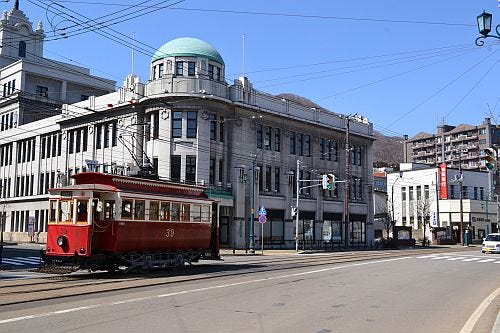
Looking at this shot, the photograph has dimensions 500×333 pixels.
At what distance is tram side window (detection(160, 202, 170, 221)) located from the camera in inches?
842

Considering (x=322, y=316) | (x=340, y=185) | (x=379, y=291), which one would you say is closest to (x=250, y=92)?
(x=340, y=185)

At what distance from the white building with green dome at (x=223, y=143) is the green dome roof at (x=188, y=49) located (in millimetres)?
90

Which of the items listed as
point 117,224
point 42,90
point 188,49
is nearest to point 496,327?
point 117,224

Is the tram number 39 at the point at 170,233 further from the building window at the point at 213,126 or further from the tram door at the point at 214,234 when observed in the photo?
the building window at the point at 213,126

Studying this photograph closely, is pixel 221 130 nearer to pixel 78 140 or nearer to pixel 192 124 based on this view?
pixel 192 124

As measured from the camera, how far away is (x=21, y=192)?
6350 cm

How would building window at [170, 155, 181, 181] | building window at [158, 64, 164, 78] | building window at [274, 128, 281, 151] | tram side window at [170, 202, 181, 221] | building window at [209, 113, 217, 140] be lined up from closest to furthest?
tram side window at [170, 202, 181, 221]
building window at [170, 155, 181, 181]
building window at [209, 113, 217, 140]
building window at [158, 64, 164, 78]
building window at [274, 128, 281, 151]

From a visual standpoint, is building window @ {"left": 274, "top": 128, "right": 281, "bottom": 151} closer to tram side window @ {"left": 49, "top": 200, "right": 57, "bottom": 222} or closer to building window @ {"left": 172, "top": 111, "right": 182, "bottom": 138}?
building window @ {"left": 172, "top": 111, "right": 182, "bottom": 138}

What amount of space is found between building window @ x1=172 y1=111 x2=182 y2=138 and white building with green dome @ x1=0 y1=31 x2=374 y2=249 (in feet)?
0.28

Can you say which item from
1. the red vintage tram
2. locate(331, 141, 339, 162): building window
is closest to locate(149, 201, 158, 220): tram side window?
the red vintage tram

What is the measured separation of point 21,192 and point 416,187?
59.5 meters

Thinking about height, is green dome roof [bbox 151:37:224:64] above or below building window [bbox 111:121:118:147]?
above

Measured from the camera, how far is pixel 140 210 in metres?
20.4

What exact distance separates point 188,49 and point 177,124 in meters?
6.77
